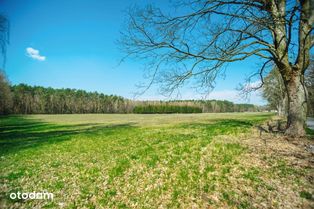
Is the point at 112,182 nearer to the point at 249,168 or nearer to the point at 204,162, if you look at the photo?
the point at 204,162

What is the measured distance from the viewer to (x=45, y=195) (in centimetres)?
568

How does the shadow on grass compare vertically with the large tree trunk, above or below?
below

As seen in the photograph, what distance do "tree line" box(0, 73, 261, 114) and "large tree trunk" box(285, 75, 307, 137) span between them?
73.1 metres

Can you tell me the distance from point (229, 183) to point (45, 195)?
5.24 metres

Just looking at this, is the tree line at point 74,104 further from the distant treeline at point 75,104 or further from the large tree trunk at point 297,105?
the large tree trunk at point 297,105

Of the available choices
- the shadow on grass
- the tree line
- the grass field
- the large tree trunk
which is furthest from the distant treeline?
the grass field

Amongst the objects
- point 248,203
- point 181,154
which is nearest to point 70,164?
point 181,154

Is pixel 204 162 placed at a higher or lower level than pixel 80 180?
higher

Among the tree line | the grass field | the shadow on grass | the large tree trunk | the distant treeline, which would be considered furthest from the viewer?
the distant treeline

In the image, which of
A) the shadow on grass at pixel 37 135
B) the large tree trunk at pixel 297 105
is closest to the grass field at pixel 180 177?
the large tree trunk at pixel 297 105

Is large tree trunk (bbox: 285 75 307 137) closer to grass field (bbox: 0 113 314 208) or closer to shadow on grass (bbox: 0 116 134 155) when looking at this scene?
grass field (bbox: 0 113 314 208)

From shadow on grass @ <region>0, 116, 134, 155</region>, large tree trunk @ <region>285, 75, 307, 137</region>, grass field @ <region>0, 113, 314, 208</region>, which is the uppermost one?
large tree trunk @ <region>285, 75, 307, 137</region>

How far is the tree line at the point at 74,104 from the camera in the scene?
291 ft

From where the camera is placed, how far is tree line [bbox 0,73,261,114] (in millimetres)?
88625
